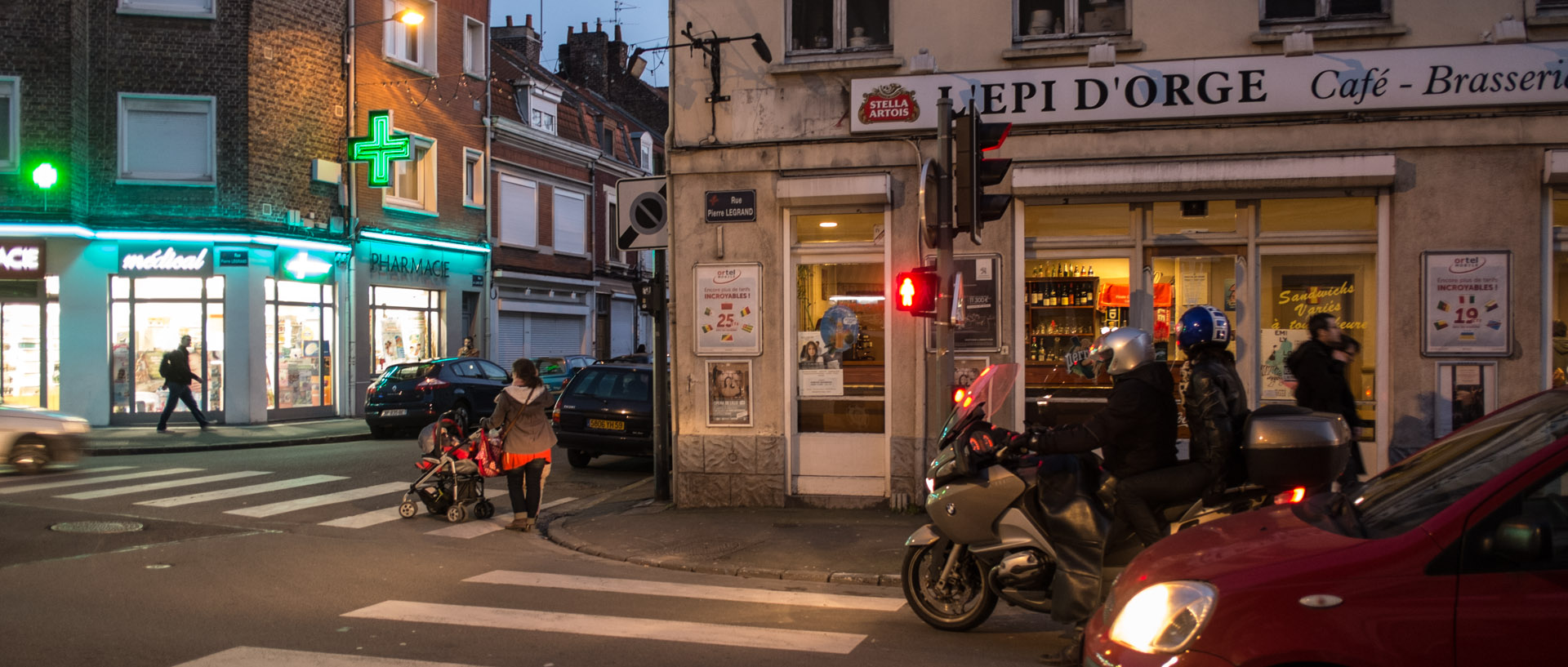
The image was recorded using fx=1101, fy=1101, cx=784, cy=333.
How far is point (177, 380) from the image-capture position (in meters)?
20.1

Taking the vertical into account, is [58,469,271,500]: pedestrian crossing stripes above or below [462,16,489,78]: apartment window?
below

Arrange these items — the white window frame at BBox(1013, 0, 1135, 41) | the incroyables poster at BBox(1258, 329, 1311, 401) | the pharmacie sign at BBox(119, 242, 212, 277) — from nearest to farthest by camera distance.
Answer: the incroyables poster at BBox(1258, 329, 1311, 401) < the white window frame at BBox(1013, 0, 1135, 41) < the pharmacie sign at BBox(119, 242, 212, 277)

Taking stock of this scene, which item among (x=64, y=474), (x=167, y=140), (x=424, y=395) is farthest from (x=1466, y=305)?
(x=167, y=140)

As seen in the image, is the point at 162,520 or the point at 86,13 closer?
the point at 162,520

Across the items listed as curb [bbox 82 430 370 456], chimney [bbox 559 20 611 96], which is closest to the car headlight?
curb [bbox 82 430 370 456]

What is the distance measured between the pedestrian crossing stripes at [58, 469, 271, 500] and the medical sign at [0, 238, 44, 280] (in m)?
10.0

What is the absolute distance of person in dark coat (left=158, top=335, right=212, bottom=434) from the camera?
20.0 meters

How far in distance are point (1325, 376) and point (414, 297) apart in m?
23.3

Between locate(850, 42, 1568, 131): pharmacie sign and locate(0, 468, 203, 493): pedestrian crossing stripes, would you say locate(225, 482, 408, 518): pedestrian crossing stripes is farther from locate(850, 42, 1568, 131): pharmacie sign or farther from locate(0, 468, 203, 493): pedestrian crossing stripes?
locate(850, 42, 1568, 131): pharmacie sign

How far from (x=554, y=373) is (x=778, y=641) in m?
19.2

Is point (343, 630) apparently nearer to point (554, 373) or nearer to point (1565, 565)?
point (1565, 565)

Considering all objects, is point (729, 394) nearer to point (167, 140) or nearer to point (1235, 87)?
point (1235, 87)

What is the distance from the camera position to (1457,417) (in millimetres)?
9820

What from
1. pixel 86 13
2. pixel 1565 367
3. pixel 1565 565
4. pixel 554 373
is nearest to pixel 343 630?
pixel 1565 565
